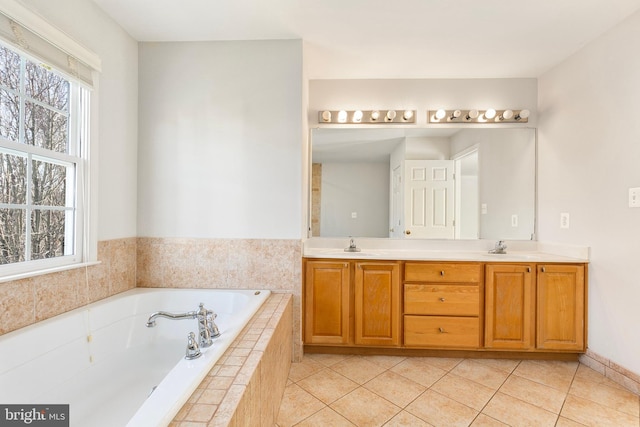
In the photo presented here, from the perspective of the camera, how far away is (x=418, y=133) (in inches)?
107

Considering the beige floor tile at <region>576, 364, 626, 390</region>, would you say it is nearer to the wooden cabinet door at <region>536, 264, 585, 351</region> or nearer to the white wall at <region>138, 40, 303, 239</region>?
the wooden cabinet door at <region>536, 264, 585, 351</region>

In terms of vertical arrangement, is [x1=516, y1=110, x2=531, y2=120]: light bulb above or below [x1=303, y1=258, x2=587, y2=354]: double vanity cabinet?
above

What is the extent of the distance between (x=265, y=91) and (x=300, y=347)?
1928 mm

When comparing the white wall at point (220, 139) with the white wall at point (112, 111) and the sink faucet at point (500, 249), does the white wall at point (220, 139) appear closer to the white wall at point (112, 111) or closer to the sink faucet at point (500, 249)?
the white wall at point (112, 111)

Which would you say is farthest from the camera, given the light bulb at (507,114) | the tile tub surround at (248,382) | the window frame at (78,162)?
the light bulb at (507,114)

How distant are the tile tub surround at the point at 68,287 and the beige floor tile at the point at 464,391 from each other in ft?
7.25

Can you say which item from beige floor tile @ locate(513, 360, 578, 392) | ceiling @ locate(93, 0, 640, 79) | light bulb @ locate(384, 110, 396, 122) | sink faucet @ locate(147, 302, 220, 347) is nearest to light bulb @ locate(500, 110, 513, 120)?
ceiling @ locate(93, 0, 640, 79)

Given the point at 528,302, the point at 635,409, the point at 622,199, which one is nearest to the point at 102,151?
the point at 528,302

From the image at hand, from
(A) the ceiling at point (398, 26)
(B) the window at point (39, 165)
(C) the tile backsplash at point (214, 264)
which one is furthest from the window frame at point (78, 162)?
(A) the ceiling at point (398, 26)

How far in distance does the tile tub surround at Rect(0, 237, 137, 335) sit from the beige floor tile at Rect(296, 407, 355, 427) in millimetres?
1425

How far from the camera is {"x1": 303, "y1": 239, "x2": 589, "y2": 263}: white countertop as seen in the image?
87.2 inches

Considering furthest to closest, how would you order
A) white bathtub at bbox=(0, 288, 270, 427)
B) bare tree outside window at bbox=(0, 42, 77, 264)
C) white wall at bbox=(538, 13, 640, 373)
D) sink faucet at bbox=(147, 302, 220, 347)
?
white wall at bbox=(538, 13, 640, 373), bare tree outside window at bbox=(0, 42, 77, 264), sink faucet at bbox=(147, 302, 220, 347), white bathtub at bbox=(0, 288, 270, 427)

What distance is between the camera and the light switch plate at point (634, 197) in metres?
1.80

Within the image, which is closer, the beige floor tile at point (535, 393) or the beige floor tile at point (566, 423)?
the beige floor tile at point (566, 423)
